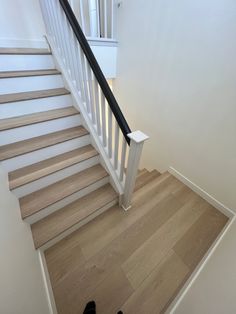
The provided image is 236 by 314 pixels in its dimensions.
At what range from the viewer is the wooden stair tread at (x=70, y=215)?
1.27 meters

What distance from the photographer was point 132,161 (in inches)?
48.1

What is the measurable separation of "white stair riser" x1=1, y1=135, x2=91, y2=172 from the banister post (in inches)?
26.7

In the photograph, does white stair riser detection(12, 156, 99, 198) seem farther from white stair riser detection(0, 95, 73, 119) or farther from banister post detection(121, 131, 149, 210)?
white stair riser detection(0, 95, 73, 119)

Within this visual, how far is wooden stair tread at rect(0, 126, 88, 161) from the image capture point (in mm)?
1324

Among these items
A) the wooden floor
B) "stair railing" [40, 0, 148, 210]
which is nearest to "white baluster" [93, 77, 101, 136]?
"stair railing" [40, 0, 148, 210]

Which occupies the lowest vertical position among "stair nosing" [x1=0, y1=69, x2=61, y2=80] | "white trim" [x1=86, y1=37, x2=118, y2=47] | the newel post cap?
the newel post cap

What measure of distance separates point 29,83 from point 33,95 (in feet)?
0.58

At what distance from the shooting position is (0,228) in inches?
30.7

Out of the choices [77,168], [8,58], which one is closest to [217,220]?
[77,168]

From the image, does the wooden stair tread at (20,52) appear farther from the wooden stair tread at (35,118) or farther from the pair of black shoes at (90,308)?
the pair of black shoes at (90,308)

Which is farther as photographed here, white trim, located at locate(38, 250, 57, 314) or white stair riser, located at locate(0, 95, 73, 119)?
white stair riser, located at locate(0, 95, 73, 119)

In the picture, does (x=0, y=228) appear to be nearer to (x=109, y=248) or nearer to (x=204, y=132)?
(x=109, y=248)

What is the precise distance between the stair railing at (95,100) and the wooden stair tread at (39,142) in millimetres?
169

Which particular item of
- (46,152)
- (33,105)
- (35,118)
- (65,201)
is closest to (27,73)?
(33,105)
